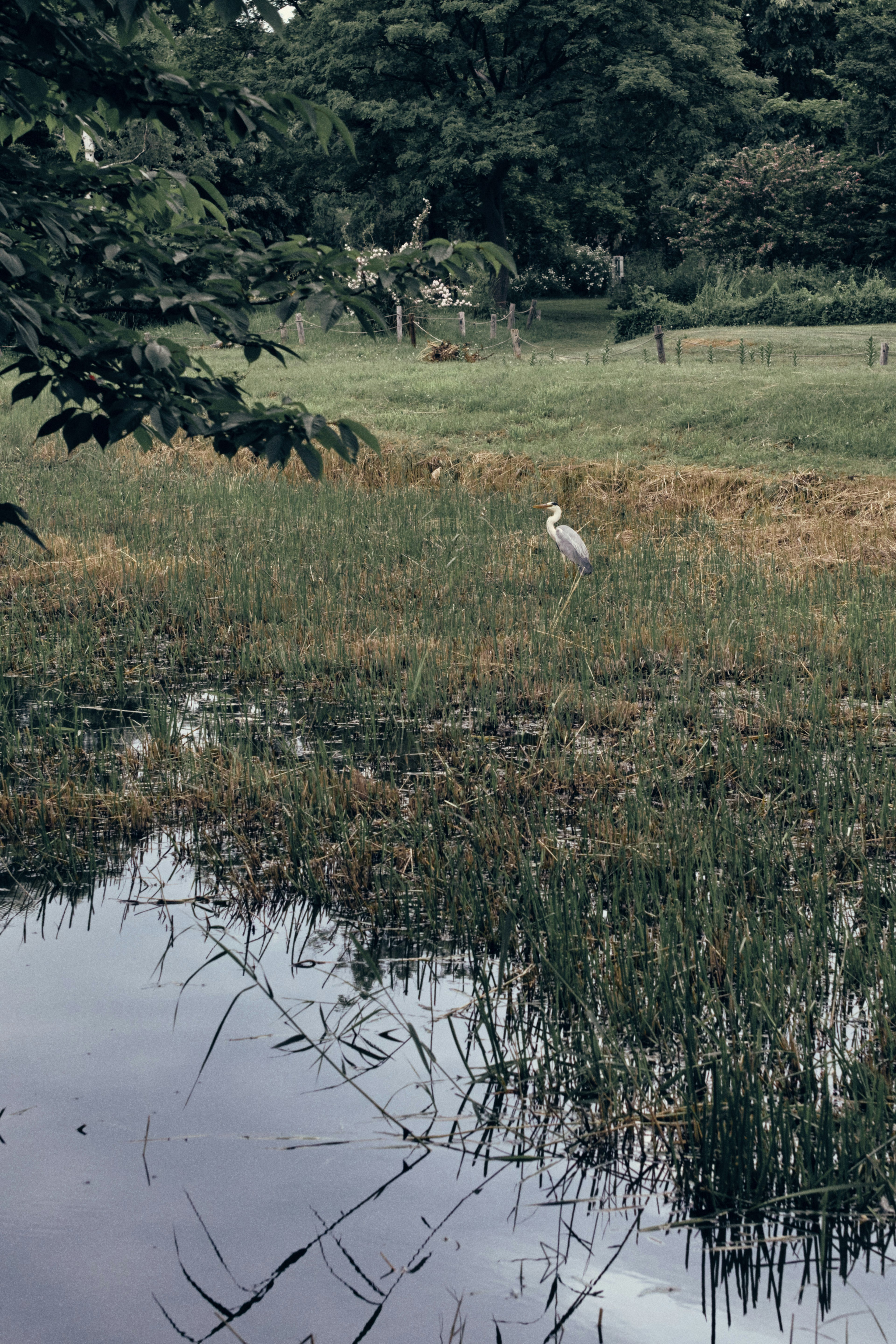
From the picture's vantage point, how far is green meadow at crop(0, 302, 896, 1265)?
11.1ft

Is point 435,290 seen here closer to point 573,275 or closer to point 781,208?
point 781,208

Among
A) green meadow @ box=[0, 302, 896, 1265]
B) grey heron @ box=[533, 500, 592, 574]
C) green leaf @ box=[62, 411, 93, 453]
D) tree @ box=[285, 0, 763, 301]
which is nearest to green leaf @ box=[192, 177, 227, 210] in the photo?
green leaf @ box=[62, 411, 93, 453]

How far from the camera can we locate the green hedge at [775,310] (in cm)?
2888

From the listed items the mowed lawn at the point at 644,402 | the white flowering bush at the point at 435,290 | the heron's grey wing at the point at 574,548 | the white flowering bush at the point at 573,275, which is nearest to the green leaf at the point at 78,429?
the heron's grey wing at the point at 574,548

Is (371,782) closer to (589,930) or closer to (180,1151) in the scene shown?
(589,930)

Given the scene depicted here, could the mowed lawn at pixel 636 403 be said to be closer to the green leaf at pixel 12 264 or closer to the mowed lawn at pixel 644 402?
the mowed lawn at pixel 644 402

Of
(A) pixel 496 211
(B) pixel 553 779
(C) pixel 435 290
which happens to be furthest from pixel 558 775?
(A) pixel 496 211

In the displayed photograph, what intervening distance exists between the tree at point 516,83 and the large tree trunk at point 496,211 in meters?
0.05

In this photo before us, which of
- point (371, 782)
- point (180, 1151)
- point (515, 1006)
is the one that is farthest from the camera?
point (371, 782)

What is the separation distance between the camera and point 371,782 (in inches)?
226

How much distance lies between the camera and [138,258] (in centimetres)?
363

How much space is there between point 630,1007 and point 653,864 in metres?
1.01

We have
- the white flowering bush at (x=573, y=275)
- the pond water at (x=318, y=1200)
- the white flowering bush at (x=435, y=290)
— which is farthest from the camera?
the white flowering bush at (x=573, y=275)

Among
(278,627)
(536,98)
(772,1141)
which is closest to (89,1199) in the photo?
(772,1141)
